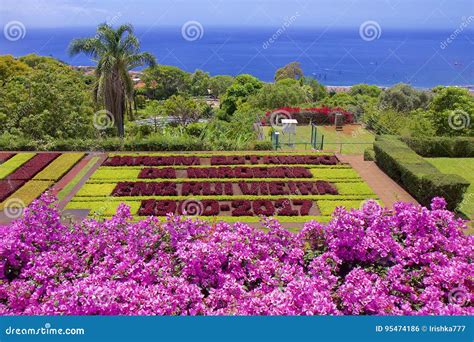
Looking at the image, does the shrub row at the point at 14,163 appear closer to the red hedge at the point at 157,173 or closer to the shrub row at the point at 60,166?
the shrub row at the point at 60,166

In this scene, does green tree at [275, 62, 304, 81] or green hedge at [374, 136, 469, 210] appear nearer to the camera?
green hedge at [374, 136, 469, 210]

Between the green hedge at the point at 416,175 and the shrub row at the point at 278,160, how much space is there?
267cm

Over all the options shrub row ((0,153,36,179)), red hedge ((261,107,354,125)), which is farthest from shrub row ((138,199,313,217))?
red hedge ((261,107,354,125))

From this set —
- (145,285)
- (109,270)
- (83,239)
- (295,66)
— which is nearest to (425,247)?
(145,285)

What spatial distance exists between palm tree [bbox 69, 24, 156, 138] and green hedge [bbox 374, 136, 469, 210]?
645 inches

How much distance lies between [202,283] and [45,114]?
25.6 m

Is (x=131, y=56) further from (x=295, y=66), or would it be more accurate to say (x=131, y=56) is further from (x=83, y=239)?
(x=295, y=66)

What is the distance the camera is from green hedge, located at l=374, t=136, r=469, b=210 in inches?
672

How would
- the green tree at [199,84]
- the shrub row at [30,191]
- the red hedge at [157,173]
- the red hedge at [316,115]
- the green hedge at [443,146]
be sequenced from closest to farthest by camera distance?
the shrub row at [30,191]
the red hedge at [157,173]
the green hedge at [443,146]
the red hedge at [316,115]
the green tree at [199,84]

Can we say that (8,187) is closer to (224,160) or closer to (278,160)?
(224,160)

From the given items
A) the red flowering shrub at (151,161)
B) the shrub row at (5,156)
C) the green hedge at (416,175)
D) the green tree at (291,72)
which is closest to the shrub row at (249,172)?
the red flowering shrub at (151,161)

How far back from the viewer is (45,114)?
28.3 meters

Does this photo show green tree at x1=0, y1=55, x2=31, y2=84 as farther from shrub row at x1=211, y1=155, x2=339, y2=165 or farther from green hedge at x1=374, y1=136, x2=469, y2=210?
green hedge at x1=374, y1=136, x2=469, y2=210

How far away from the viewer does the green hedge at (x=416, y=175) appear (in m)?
17.1
